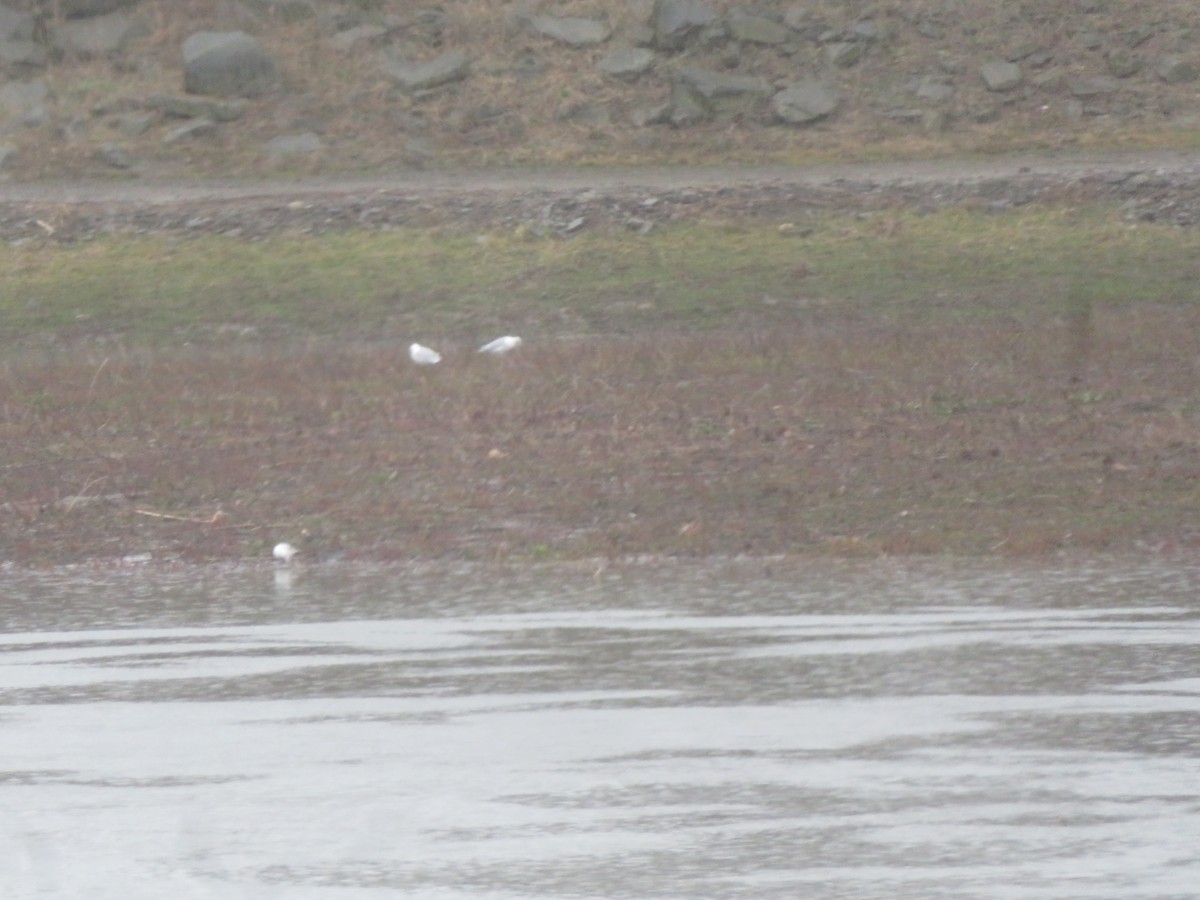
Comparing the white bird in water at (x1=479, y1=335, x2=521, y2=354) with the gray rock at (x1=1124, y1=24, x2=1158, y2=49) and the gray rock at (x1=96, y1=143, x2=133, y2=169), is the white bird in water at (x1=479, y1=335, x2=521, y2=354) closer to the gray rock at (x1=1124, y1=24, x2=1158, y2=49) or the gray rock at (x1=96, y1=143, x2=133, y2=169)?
the gray rock at (x1=96, y1=143, x2=133, y2=169)

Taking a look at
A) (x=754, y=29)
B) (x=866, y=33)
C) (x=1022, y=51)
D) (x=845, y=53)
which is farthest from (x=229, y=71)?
(x=1022, y=51)

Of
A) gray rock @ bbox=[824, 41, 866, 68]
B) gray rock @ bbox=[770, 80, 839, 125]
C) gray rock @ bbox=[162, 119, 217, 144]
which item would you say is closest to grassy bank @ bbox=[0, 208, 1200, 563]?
gray rock @ bbox=[162, 119, 217, 144]

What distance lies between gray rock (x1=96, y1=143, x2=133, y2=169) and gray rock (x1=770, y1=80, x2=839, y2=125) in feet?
22.3

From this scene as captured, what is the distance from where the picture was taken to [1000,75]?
74.5 feet

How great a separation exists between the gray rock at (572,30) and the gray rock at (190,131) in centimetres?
418

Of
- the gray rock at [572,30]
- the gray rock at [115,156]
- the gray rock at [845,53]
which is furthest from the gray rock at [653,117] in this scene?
the gray rock at [115,156]

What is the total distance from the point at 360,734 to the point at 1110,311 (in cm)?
1050

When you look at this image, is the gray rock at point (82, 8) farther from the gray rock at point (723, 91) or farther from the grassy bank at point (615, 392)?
the grassy bank at point (615, 392)

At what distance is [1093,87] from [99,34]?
11.5 m

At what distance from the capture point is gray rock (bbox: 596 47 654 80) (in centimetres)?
2333

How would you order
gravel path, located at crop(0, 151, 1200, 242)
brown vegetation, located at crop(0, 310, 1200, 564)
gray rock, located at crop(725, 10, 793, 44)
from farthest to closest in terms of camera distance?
gray rock, located at crop(725, 10, 793, 44)
gravel path, located at crop(0, 151, 1200, 242)
brown vegetation, located at crop(0, 310, 1200, 564)

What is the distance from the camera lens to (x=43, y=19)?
25.1m

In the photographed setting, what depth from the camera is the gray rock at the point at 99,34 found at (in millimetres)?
24531

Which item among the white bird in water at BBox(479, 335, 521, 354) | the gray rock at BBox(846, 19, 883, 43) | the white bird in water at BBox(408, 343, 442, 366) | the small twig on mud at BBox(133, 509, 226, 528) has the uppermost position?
the gray rock at BBox(846, 19, 883, 43)
